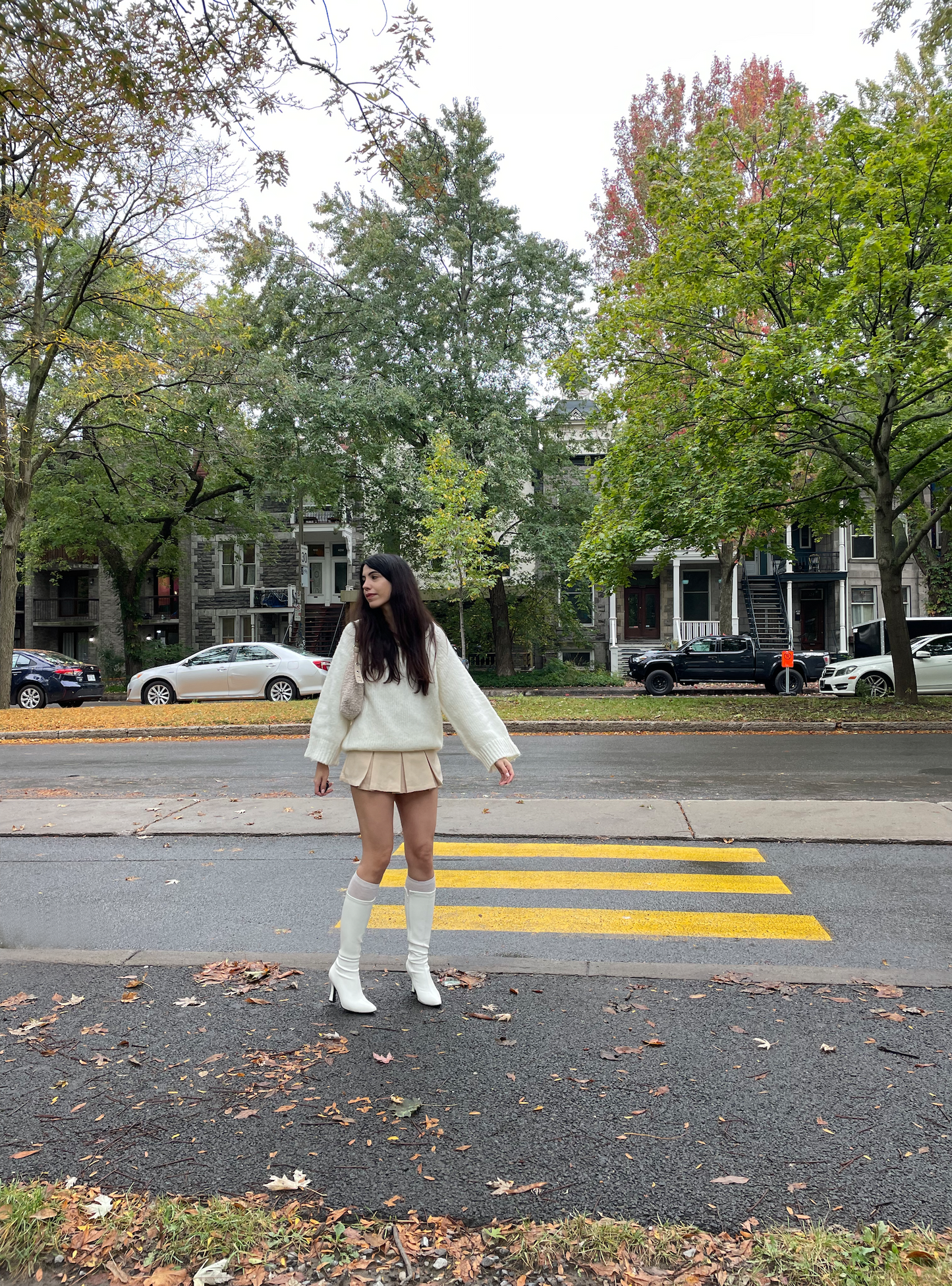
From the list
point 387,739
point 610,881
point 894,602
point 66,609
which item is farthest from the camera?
point 66,609

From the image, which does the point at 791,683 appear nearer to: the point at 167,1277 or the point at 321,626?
the point at 321,626

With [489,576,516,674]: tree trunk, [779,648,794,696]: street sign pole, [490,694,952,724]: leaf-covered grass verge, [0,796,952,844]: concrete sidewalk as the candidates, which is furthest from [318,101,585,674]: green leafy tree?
[0,796,952,844]: concrete sidewalk

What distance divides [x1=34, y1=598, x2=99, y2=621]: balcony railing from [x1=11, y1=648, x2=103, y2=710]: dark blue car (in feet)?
77.2

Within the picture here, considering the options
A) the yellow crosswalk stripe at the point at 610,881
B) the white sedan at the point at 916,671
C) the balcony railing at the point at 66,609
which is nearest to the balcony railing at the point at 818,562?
the white sedan at the point at 916,671

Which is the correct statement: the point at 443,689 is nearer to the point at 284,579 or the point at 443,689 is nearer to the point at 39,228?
the point at 39,228

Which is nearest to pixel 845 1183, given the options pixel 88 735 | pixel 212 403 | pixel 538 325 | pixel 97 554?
pixel 88 735

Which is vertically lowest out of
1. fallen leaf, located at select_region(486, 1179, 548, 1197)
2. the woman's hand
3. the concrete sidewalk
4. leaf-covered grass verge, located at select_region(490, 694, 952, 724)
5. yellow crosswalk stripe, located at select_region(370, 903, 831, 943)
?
fallen leaf, located at select_region(486, 1179, 548, 1197)

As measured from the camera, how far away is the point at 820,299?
17062 mm

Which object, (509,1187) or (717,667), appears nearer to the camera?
(509,1187)

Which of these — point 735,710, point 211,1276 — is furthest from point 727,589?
point 211,1276

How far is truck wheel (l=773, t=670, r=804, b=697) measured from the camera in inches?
1005

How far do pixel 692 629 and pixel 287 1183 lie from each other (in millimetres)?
37016

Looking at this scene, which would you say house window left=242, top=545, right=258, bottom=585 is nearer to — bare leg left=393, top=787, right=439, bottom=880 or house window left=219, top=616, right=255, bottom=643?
house window left=219, top=616, right=255, bottom=643

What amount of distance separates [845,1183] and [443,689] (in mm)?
2299
